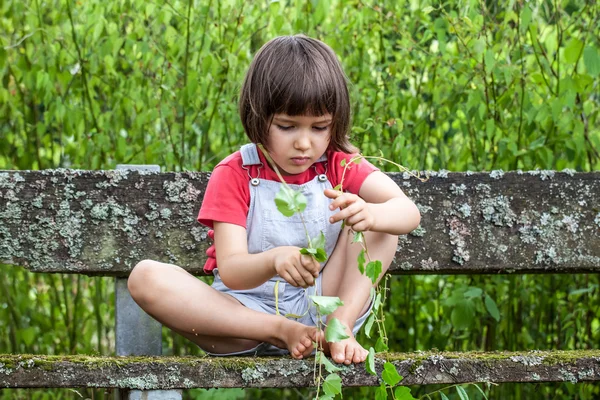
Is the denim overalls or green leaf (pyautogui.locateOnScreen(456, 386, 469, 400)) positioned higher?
the denim overalls

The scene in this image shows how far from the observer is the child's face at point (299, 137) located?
1.88 metres

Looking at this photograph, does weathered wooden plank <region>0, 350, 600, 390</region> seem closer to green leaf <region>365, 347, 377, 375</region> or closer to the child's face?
green leaf <region>365, 347, 377, 375</region>

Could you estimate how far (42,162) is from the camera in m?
3.32

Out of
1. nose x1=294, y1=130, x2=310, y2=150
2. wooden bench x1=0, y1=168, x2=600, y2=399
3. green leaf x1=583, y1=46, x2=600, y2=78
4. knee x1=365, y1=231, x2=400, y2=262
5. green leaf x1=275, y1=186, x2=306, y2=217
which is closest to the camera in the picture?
green leaf x1=275, y1=186, x2=306, y2=217

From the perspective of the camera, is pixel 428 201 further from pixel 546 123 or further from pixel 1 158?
pixel 1 158

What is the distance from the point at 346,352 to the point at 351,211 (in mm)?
315

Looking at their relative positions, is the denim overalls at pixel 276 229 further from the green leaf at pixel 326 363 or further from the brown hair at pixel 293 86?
the green leaf at pixel 326 363

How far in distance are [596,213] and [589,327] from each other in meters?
0.92

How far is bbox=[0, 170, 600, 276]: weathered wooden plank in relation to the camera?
7.27ft

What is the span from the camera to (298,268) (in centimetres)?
166

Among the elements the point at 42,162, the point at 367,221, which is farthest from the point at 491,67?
the point at 42,162

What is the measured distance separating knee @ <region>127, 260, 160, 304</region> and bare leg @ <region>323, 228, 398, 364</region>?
1.39 ft

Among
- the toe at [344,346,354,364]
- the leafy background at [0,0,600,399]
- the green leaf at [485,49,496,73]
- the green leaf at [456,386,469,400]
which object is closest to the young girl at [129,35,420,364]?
the toe at [344,346,354,364]

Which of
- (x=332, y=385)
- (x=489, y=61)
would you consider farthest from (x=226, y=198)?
(x=489, y=61)
